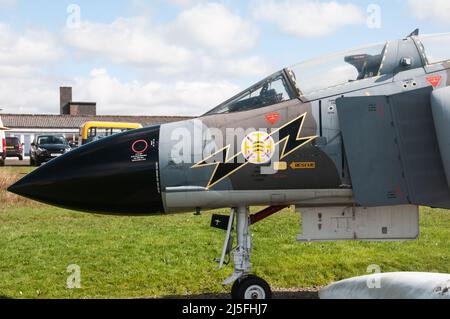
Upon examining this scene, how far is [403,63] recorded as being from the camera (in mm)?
6129

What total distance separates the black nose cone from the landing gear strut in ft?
3.09

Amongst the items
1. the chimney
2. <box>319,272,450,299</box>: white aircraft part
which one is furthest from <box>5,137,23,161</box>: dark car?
<box>319,272,450,299</box>: white aircraft part

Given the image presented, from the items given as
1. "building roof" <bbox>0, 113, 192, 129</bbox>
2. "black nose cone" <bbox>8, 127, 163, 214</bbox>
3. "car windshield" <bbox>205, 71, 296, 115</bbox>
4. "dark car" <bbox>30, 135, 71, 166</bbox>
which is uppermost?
"building roof" <bbox>0, 113, 192, 129</bbox>

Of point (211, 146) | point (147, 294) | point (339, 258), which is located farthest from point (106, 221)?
point (211, 146)

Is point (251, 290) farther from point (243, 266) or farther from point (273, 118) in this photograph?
point (273, 118)

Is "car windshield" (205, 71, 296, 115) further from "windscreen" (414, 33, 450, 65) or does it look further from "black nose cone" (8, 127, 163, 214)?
"windscreen" (414, 33, 450, 65)

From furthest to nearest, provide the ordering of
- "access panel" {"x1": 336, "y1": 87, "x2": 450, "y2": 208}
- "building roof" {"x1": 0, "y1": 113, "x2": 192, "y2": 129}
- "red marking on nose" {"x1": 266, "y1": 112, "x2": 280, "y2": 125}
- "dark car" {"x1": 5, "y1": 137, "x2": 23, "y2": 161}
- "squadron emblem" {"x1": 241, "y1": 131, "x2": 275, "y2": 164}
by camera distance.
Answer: "building roof" {"x1": 0, "y1": 113, "x2": 192, "y2": 129} → "dark car" {"x1": 5, "y1": 137, "x2": 23, "y2": 161} → "red marking on nose" {"x1": 266, "y1": 112, "x2": 280, "y2": 125} → "squadron emblem" {"x1": 241, "y1": 131, "x2": 275, "y2": 164} → "access panel" {"x1": 336, "y1": 87, "x2": 450, "y2": 208}

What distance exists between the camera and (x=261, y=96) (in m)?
6.27

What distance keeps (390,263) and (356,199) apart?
154 inches

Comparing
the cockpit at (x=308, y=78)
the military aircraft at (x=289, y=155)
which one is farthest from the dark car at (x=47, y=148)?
the cockpit at (x=308, y=78)

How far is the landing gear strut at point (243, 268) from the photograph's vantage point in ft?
20.1

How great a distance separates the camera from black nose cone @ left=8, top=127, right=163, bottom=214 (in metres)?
5.88

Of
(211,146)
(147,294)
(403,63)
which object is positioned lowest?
(147,294)

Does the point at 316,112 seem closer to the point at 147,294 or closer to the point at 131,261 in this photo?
the point at 147,294
